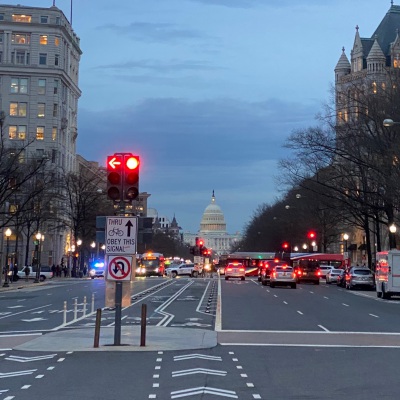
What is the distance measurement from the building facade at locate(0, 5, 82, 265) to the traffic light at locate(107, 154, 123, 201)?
84.3 m

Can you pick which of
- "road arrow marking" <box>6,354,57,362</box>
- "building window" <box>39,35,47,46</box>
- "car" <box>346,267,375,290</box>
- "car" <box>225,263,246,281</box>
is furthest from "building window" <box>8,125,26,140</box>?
"road arrow marking" <box>6,354,57,362</box>

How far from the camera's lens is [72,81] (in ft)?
367

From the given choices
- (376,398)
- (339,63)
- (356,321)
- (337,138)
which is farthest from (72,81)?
(376,398)

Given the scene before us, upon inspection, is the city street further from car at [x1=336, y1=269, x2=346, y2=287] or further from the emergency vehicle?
car at [x1=336, y1=269, x2=346, y2=287]

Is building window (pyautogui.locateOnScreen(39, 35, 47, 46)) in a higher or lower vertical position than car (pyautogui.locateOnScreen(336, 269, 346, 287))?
higher

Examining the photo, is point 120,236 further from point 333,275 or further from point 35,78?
point 35,78

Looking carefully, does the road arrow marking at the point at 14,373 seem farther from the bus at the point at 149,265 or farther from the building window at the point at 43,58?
the building window at the point at 43,58

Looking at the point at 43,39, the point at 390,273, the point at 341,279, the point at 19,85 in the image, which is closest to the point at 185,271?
the point at 341,279

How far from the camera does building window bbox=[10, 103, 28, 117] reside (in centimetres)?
10225

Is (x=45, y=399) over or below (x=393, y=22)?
below

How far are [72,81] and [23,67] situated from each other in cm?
1094

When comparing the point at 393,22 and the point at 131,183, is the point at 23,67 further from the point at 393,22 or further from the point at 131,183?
the point at 131,183

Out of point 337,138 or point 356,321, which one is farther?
point 337,138

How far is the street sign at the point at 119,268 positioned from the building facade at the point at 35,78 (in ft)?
277
